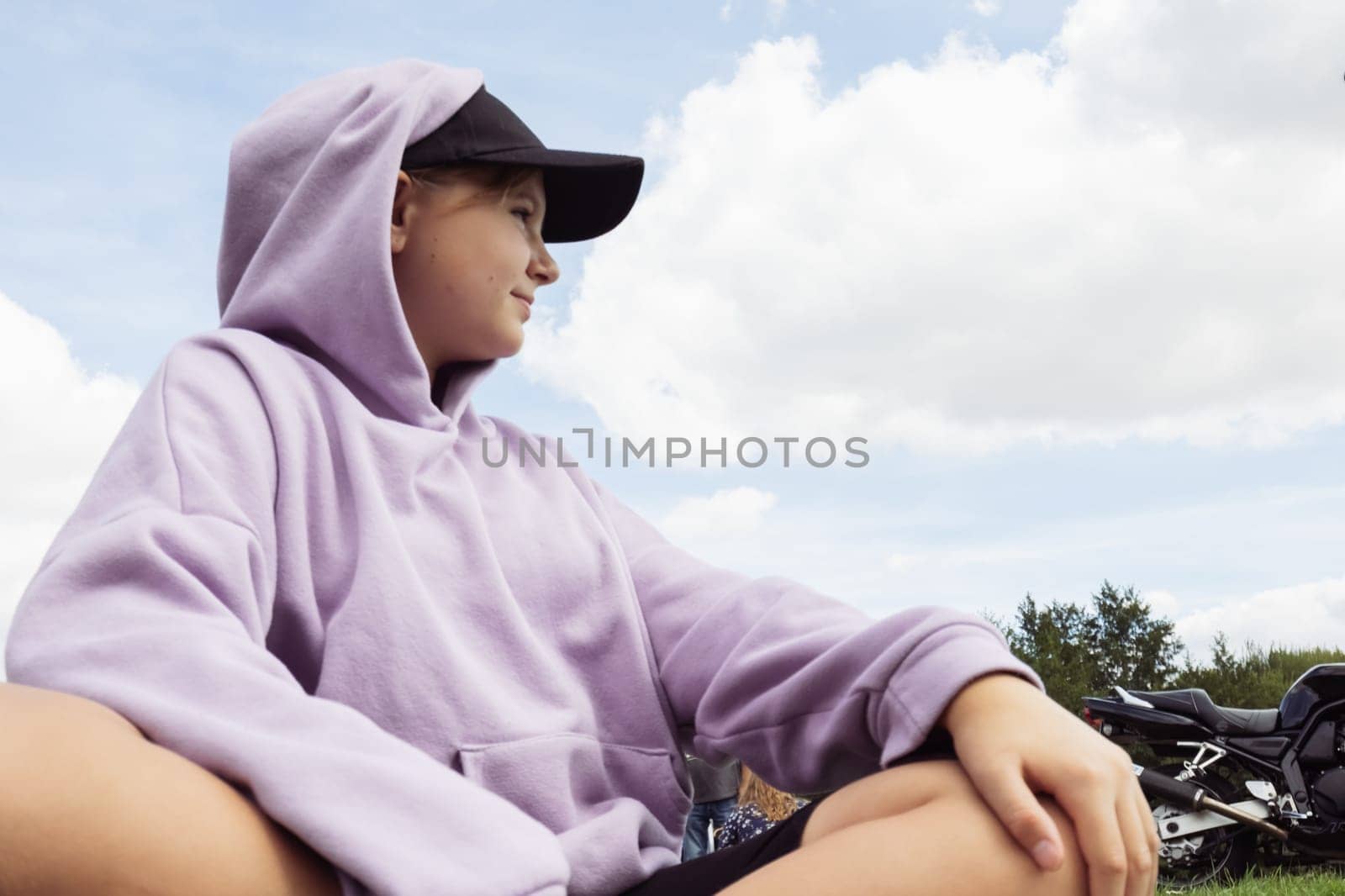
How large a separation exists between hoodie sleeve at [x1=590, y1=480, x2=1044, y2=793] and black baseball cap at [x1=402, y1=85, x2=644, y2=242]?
0.58 meters

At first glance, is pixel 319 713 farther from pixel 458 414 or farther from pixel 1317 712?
pixel 1317 712

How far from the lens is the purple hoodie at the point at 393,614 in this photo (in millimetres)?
969

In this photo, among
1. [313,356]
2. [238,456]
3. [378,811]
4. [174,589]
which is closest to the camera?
[378,811]

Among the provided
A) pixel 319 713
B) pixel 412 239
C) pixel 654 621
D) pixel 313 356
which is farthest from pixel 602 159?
pixel 319 713

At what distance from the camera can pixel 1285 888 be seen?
4.96m

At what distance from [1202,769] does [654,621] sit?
573 centimetres

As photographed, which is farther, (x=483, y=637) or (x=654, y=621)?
(x=654, y=621)

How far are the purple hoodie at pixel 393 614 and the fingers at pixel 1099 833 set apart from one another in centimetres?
15

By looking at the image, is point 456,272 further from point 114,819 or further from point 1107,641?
point 1107,641

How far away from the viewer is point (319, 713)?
3.27ft

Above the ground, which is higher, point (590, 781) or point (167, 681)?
point (167, 681)

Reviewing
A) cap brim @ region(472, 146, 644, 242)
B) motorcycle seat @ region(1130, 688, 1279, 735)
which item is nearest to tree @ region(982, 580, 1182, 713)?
motorcycle seat @ region(1130, 688, 1279, 735)

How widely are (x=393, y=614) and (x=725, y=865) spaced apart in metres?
0.43

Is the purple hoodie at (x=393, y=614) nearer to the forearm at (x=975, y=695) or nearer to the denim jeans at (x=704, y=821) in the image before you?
the forearm at (x=975, y=695)
